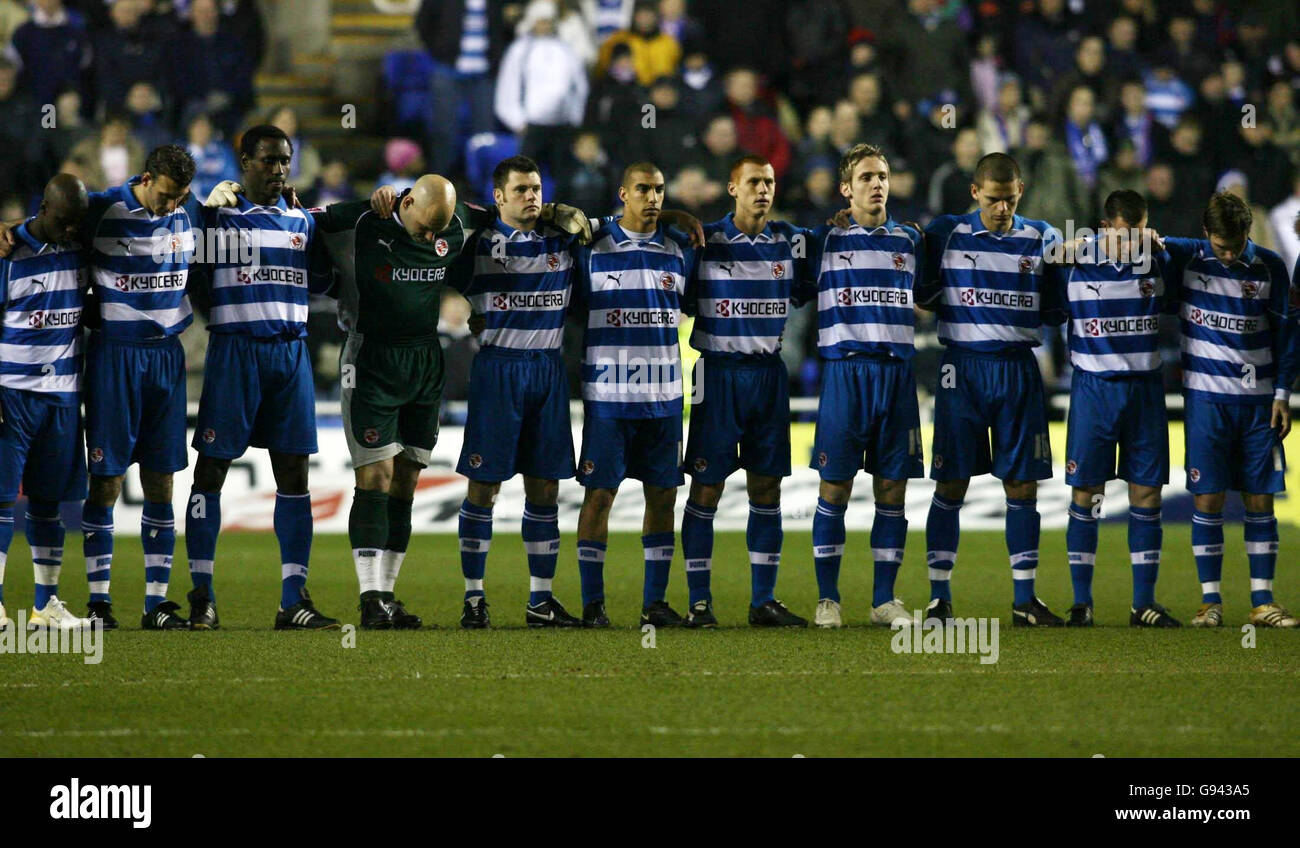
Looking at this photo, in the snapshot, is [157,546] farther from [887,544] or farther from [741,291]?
[887,544]

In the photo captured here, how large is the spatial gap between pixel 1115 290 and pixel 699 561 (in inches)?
101

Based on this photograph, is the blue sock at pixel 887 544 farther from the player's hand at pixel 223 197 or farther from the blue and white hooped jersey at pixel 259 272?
the player's hand at pixel 223 197

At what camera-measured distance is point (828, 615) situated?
344 inches

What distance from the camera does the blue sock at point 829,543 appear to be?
28.7 feet

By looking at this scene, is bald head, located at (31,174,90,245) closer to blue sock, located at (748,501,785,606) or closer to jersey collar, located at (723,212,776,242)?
jersey collar, located at (723,212,776,242)

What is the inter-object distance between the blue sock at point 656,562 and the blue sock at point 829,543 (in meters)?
0.76

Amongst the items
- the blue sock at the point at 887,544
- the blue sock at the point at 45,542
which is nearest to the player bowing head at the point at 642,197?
the blue sock at the point at 887,544

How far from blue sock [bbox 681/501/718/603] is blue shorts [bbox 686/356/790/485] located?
170 millimetres

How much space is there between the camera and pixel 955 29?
17.7 meters

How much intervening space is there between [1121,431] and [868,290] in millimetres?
1535

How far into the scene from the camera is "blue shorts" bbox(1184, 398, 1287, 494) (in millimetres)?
8852

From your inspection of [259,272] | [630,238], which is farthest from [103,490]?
[630,238]
